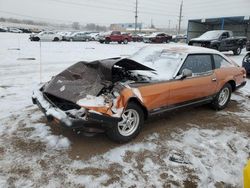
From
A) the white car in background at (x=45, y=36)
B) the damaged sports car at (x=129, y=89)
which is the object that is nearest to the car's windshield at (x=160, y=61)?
the damaged sports car at (x=129, y=89)

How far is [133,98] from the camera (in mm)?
4039

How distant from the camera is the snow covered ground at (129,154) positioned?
3.26 m

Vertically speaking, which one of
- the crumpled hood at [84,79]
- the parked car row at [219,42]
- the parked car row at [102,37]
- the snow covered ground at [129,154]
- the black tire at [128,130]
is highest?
the parked car row at [102,37]

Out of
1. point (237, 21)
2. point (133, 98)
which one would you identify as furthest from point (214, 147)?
point (237, 21)

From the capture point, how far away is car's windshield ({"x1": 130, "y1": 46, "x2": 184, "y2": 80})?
4750 mm

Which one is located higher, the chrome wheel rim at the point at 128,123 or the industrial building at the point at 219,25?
the industrial building at the point at 219,25

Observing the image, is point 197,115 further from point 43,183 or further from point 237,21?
point 237,21

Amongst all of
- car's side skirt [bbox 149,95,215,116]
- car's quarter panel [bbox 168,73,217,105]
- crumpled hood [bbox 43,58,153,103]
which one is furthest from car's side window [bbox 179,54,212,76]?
crumpled hood [bbox 43,58,153,103]

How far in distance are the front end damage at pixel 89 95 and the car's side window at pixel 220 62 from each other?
222 centimetres

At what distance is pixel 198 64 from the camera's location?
542 cm

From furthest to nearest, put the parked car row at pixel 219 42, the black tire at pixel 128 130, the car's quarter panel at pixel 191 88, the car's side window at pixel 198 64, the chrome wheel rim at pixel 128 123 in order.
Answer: the parked car row at pixel 219 42 → the car's side window at pixel 198 64 → the car's quarter panel at pixel 191 88 → the chrome wheel rim at pixel 128 123 → the black tire at pixel 128 130

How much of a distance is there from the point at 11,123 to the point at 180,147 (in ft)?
10.0

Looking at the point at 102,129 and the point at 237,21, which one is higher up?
the point at 237,21

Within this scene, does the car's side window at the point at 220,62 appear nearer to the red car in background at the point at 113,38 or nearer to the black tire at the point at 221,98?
the black tire at the point at 221,98
